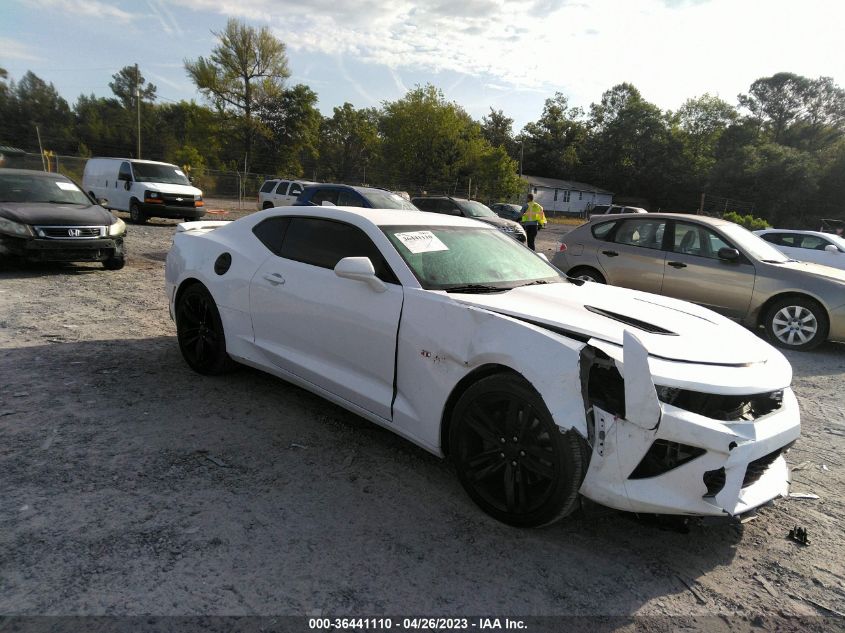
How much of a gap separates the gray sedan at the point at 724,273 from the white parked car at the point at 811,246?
5322 mm

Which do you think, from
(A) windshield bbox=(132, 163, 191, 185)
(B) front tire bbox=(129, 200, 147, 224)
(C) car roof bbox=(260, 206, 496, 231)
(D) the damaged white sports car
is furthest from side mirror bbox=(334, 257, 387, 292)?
(A) windshield bbox=(132, 163, 191, 185)

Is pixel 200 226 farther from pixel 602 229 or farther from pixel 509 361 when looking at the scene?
pixel 602 229

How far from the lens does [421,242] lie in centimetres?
359

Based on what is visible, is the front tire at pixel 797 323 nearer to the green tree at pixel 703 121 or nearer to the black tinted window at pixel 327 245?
the black tinted window at pixel 327 245

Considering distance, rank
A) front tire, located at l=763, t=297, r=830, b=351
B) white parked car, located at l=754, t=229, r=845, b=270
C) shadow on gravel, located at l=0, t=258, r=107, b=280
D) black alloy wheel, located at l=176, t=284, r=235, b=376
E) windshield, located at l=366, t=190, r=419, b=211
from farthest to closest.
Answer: windshield, located at l=366, t=190, r=419, b=211, white parked car, located at l=754, t=229, r=845, b=270, shadow on gravel, located at l=0, t=258, r=107, b=280, front tire, located at l=763, t=297, r=830, b=351, black alloy wheel, located at l=176, t=284, r=235, b=376

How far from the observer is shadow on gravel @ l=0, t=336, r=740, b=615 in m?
2.23

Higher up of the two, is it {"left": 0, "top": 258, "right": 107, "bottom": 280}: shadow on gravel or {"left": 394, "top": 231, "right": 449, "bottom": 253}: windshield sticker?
{"left": 394, "top": 231, "right": 449, "bottom": 253}: windshield sticker

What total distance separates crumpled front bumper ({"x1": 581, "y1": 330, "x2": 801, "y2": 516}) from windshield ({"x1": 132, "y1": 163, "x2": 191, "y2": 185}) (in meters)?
17.4

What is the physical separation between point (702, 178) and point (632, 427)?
6873 centimetres

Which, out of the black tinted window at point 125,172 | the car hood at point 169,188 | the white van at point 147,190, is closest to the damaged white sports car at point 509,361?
the white van at point 147,190

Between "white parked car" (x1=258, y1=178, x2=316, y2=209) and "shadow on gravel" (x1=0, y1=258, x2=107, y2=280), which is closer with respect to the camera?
"shadow on gravel" (x1=0, y1=258, x2=107, y2=280)

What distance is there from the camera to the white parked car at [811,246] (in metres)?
11.7

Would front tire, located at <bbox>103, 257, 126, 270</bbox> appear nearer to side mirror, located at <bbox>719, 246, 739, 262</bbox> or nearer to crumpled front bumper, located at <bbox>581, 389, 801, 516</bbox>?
crumpled front bumper, located at <bbox>581, 389, 801, 516</bbox>

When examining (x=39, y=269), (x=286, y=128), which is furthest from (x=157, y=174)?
(x=286, y=128)
